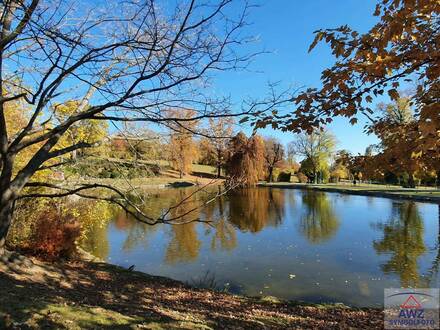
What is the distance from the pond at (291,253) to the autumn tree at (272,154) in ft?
140

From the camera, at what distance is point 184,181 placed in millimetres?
51531

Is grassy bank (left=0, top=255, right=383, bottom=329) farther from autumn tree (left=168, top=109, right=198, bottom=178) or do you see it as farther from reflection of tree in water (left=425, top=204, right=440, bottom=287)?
reflection of tree in water (left=425, top=204, right=440, bottom=287)

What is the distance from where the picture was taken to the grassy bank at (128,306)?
3725 millimetres

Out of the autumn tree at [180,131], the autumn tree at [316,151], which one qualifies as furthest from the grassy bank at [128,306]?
the autumn tree at [316,151]

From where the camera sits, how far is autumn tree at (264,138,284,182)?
208 feet

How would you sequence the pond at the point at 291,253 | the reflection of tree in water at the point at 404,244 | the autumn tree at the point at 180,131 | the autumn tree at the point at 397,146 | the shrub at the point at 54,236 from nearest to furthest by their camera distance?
the autumn tree at the point at 397,146
the autumn tree at the point at 180,131
the shrub at the point at 54,236
the pond at the point at 291,253
the reflection of tree in water at the point at 404,244

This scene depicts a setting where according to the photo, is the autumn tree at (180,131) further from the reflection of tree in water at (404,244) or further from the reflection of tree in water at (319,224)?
the reflection of tree in water at (319,224)

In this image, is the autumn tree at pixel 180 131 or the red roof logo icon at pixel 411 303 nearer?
the autumn tree at pixel 180 131

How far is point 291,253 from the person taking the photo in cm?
1230

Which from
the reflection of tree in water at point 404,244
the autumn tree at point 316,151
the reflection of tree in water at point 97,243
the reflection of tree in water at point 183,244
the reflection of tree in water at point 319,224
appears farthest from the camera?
the autumn tree at point 316,151

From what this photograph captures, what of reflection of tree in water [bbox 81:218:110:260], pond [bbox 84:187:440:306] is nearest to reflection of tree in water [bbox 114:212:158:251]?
pond [bbox 84:187:440:306]

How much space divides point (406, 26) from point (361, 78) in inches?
28.9

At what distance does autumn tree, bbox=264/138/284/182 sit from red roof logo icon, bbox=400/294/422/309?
185 feet

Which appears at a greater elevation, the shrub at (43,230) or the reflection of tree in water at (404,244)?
the shrub at (43,230)
